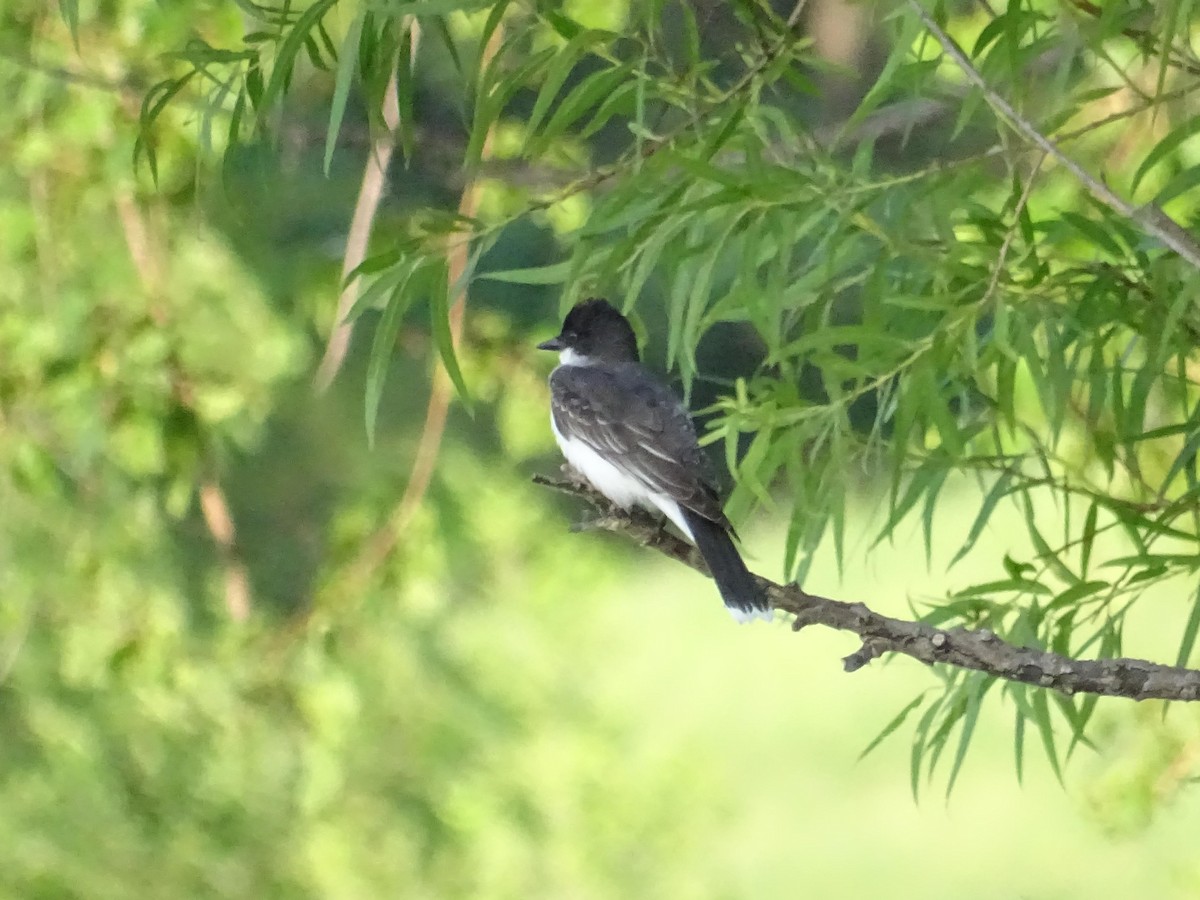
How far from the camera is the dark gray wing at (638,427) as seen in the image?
3.50 ft

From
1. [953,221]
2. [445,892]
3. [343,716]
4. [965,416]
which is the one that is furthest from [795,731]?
[953,221]

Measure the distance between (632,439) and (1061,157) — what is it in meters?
0.52

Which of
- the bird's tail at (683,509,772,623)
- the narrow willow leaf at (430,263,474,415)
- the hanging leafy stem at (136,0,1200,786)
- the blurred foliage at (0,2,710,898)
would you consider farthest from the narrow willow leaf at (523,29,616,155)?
the blurred foliage at (0,2,710,898)

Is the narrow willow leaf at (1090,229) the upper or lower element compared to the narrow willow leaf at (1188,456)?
upper

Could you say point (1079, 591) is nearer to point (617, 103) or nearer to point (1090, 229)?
point (1090, 229)

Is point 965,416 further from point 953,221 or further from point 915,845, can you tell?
point 915,845

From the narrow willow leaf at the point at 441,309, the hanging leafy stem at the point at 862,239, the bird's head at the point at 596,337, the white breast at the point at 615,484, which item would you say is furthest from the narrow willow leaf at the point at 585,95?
the bird's head at the point at 596,337

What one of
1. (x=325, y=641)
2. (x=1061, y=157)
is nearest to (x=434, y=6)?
(x=1061, y=157)

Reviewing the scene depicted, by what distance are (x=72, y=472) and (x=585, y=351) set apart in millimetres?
869

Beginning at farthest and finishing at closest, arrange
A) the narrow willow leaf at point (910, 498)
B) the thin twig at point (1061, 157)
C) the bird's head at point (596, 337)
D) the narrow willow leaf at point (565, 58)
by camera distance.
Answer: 1. the bird's head at point (596, 337)
2. the narrow willow leaf at point (910, 498)
3. the narrow willow leaf at point (565, 58)
4. the thin twig at point (1061, 157)

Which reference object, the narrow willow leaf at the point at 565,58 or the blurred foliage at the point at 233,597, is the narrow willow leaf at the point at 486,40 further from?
the blurred foliage at the point at 233,597

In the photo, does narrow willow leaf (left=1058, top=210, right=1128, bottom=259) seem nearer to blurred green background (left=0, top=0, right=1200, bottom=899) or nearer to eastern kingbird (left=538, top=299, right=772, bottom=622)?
eastern kingbird (left=538, top=299, right=772, bottom=622)

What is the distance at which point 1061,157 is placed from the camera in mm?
703

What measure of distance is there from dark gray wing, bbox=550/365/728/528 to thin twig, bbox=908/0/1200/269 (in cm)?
39
